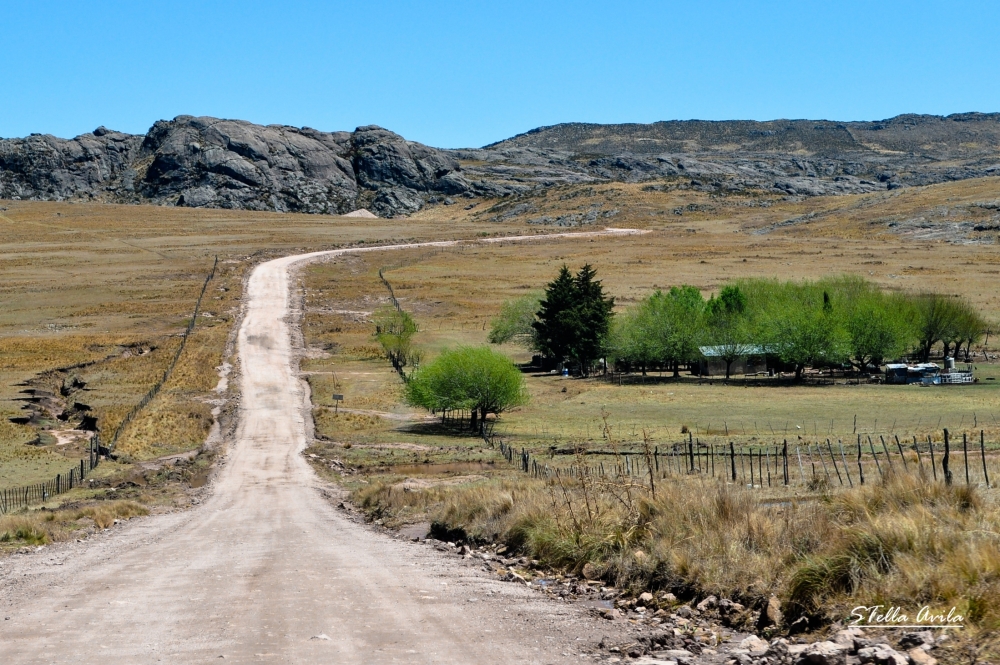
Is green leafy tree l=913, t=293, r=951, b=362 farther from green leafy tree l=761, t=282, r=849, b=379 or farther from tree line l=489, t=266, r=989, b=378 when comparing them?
green leafy tree l=761, t=282, r=849, b=379

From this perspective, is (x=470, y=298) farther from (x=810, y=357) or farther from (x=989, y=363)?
(x=989, y=363)

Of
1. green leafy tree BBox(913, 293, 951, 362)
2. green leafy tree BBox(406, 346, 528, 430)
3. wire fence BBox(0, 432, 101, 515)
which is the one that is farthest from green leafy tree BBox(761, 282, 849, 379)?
wire fence BBox(0, 432, 101, 515)

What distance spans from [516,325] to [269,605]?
79.8m

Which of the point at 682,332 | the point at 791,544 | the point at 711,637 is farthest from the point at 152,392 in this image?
the point at 711,637

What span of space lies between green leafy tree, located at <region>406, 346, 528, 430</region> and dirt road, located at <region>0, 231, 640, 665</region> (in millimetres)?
35173

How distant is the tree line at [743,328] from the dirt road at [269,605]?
6107 cm

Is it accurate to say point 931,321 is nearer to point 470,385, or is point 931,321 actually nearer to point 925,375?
point 925,375

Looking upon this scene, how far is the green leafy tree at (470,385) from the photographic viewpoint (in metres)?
58.4

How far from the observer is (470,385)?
58500mm

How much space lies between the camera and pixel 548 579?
13062 millimetres

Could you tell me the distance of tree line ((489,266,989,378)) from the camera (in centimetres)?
7888

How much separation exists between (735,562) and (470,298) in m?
105

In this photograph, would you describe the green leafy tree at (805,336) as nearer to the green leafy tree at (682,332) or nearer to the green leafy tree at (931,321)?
the green leafy tree at (682,332)

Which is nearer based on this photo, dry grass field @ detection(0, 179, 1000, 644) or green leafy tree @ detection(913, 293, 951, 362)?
dry grass field @ detection(0, 179, 1000, 644)
